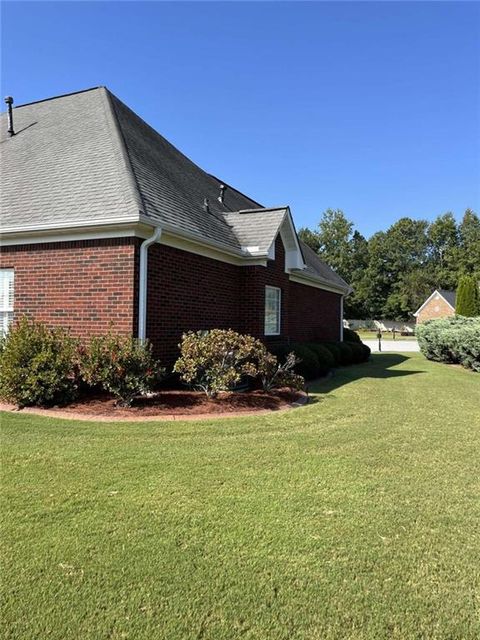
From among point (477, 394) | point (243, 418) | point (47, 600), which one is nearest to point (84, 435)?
point (243, 418)

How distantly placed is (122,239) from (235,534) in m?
5.95

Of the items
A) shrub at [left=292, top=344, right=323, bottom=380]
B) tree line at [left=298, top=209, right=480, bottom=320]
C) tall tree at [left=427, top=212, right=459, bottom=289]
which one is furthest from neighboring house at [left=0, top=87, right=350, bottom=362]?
tall tree at [left=427, top=212, right=459, bottom=289]

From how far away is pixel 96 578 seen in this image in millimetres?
2861

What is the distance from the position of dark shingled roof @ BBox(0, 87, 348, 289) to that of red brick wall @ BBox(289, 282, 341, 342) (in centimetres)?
412

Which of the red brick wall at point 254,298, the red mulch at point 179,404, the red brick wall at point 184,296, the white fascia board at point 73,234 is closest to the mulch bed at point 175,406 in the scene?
the red mulch at point 179,404

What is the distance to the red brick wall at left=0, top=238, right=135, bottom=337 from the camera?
318 inches

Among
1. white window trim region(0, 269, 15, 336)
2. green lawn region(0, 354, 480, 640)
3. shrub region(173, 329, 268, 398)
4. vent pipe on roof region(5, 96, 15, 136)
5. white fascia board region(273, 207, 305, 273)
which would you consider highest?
vent pipe on roof region(5, 96, 15, 136)

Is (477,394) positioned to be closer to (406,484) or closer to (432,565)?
(406,484)

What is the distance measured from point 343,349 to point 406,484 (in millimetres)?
13280

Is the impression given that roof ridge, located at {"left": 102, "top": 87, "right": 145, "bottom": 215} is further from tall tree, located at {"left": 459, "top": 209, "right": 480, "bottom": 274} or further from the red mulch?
tall tree, located at {"left": 459, "top": 209, "right": 480, "bottom": 274}

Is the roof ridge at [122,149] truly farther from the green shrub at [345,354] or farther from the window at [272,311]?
the green shrub at [345,354]

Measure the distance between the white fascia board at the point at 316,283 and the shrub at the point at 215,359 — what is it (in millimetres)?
7174

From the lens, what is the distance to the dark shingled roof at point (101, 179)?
8570mm

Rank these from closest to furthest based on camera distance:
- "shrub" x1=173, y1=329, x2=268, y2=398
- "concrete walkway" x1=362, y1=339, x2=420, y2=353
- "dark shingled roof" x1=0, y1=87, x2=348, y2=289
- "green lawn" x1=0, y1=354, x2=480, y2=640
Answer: "green lawn" x1=0, y1=354, x2=480, y2=640 → "shrub" x1=173, y1=329, x2=268, y2=398 → "dark shingled roof" x1=0, y1=87, x2=348, y2=289 → "concrete walkway" x1=362, y1=339, x2=420, y2=353
